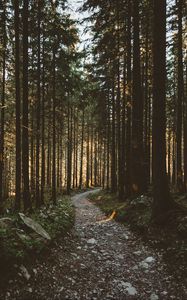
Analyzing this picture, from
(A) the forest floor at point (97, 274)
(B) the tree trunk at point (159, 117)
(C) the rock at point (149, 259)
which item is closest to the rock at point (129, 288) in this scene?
(A) the forest floor at point (97, 274)

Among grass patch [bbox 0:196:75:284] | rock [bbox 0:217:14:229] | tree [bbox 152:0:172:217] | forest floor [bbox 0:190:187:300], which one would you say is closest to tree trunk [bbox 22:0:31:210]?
grass patch [bbox 0:196:75:284]

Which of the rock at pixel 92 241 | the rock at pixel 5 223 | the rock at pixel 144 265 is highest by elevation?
the rock at pixel 5 223

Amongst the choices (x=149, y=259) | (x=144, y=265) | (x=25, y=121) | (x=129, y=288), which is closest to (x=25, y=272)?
(x=129, y=288)

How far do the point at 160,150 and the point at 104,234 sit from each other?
340 cm

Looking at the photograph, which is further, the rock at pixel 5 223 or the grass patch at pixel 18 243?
the rock at pixel 5 223

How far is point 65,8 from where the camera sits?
51.5ft

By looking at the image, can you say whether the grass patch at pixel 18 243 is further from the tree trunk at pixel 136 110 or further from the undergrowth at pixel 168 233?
the tree trunk at pixel 136 110

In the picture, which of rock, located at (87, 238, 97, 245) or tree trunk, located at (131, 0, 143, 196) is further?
tree trunk, located at (131, 0, 143, 196)

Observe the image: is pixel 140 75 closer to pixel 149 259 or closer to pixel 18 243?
pixel 149 259

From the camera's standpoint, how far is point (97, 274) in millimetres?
7227

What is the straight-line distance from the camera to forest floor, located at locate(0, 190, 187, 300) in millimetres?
6020

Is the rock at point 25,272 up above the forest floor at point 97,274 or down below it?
above

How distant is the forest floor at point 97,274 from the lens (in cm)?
602

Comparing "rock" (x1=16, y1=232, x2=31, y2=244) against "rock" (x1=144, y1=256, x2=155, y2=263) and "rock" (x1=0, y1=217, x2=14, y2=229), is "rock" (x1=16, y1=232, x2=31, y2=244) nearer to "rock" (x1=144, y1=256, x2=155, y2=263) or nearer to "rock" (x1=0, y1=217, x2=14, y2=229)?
"rock" (x1=0, y1=217, x2=14, y2=229)
